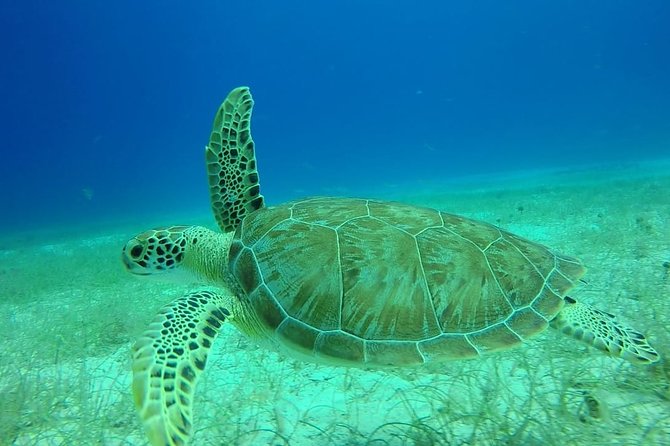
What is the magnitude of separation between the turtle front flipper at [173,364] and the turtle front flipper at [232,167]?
134 cm

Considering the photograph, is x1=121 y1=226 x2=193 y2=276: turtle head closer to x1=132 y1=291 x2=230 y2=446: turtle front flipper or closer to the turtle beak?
the turtle beak

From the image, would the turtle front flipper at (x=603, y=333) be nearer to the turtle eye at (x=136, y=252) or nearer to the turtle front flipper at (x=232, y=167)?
the turtle front flipper at (x=232, y=167)

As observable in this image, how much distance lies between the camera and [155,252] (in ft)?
11.2

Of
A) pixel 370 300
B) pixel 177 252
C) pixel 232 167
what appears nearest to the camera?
pixel 370 300

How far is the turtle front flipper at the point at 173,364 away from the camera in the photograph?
1.93 meters

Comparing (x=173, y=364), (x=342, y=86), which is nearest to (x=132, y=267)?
(x=173, y=364)

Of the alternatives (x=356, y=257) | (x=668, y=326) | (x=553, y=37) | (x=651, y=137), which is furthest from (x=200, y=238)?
(x=553, y=37)

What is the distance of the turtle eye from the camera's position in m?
3.34

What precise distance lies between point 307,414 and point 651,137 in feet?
155

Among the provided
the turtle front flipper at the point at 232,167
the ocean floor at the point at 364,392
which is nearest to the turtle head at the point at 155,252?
the turtle front flipper at the point at 232,167

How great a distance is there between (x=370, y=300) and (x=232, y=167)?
7.43ft

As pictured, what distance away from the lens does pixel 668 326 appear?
301cm

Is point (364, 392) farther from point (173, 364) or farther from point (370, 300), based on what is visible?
point (173, 364)

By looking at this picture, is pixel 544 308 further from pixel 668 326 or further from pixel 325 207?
pixel 325 207
